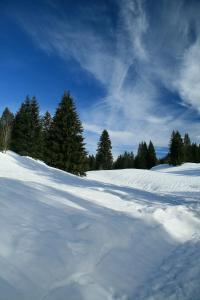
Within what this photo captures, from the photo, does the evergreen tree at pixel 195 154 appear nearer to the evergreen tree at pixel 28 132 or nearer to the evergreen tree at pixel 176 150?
the evergreen tree at pixel 176 150

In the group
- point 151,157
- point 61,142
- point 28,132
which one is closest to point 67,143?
point 61,142

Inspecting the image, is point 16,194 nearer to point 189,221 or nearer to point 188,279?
point 188,279

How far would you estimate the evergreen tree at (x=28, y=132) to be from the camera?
35906mm

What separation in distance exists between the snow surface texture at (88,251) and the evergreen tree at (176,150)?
145 feet

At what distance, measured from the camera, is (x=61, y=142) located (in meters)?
24.5

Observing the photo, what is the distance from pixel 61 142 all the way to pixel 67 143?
75cm

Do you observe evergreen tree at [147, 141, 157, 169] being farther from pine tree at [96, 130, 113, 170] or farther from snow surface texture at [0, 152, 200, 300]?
snow surface texture at [0, 152, 200, 300]

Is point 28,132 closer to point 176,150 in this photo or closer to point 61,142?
point 61,142

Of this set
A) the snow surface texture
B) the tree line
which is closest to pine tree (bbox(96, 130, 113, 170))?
the tree line

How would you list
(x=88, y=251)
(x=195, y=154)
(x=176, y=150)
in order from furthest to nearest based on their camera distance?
(x=195, y=154) < (x=176, y=150) < (x=88, y=251)

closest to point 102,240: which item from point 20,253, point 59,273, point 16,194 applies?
point 59,273

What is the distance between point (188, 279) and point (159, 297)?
812mm

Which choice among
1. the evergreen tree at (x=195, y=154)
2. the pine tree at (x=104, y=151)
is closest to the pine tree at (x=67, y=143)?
the pine tree at (x=104, y=151)

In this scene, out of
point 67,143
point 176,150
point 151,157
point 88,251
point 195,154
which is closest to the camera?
point 88,251
